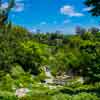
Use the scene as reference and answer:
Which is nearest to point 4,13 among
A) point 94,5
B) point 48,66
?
point 94,5

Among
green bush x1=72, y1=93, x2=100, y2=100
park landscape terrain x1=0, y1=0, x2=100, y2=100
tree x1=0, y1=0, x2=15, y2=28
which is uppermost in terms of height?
tree x1=0, y1=0, x2=15, y2=28

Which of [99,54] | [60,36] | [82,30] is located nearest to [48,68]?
[99,54]

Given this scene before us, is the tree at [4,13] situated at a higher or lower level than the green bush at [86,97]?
higher

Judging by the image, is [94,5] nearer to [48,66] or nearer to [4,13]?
[4,13]

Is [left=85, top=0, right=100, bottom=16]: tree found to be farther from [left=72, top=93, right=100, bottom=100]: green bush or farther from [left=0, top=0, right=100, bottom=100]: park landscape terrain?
[left=0, top=0, right=100, bottom=100]: park landscape terrain

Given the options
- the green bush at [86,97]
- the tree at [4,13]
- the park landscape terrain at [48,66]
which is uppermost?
the tree at [4,13]

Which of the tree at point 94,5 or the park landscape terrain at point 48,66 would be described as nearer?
the tree at point 94,5

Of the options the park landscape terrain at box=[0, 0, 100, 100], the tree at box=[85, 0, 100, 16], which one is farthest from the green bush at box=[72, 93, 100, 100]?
the park landscape terrain at box=[0, 0, 100, 100]

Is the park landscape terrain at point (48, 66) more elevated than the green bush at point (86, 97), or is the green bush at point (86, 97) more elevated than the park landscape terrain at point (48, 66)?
the green bush at point (86, 97)

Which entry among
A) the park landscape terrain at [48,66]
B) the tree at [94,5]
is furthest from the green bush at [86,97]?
the park landscape terrain at [48,66]

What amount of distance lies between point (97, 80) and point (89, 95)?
27161mm

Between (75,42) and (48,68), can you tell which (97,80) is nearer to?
(48,68)

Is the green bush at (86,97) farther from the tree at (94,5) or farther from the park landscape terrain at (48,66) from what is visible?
the park landscape terrain at (48,66)

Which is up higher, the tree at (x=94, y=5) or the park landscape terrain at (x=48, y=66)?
the tree at (x=94, y=5)
